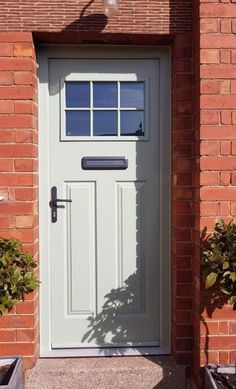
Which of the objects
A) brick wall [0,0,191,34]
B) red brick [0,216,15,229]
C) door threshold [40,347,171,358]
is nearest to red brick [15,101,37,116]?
brick wall [0,0,191,34]

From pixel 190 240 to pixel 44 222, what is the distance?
3.45ft

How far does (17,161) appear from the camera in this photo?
2.96 metres

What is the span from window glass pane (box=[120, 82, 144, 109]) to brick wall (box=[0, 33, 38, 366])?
0.69m

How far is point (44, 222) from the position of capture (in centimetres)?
322

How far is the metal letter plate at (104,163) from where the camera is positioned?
3.22 m

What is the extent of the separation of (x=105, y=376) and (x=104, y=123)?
177 cm

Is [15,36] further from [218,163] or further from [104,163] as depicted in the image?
[218,163]

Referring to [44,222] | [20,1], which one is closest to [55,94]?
[20,1]

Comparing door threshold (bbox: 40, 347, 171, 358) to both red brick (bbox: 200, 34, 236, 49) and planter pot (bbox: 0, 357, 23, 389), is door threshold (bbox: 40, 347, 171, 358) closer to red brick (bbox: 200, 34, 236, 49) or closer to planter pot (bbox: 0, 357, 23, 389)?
planter pot (bbox: 0, 357, 23, 389)

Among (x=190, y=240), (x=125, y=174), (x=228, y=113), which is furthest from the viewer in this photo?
(x=125, y=174)

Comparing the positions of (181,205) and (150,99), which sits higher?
(150,99)

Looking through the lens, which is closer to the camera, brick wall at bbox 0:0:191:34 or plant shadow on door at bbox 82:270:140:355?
brick wall at bbox 0:0:191:34

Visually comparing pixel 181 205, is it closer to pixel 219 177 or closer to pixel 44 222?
pixel 219 177

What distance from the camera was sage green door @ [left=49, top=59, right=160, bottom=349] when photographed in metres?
3.24
